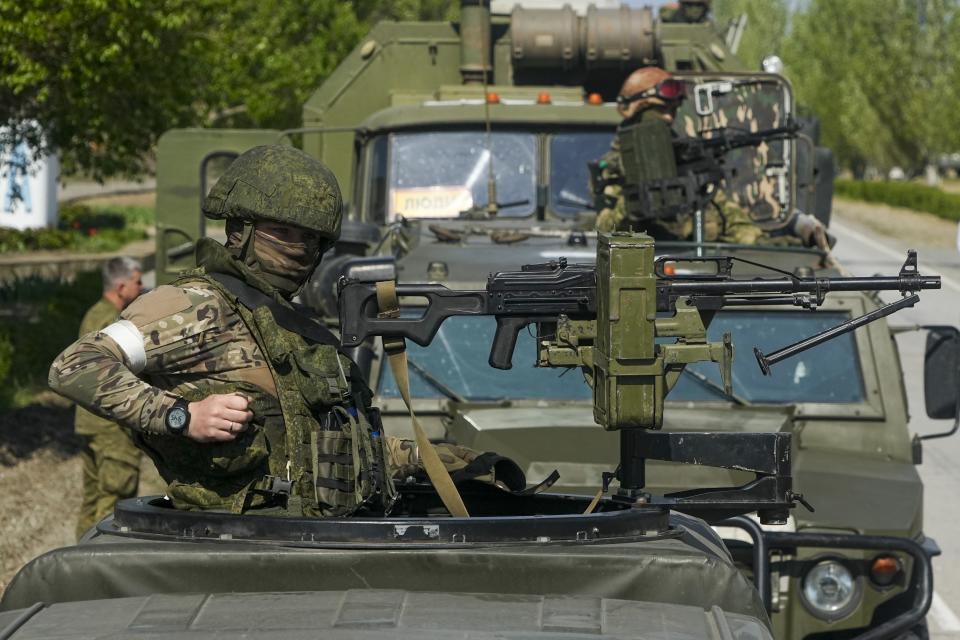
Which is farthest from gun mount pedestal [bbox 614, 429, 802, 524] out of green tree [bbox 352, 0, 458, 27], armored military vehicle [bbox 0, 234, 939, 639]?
green tree [bbox 352, 0, 458, 27]

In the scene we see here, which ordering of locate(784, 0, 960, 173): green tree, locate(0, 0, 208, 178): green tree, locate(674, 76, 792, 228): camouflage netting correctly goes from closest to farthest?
locate(674, 76, 792, 228): camouflage netting → locate(0, 0, 208, 178): green tree → locate(784, 0, 960, 173): green tree

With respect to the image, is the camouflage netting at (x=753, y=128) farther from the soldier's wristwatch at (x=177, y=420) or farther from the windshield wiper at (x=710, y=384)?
the soldier's wristwatch at (x=177, y=420)

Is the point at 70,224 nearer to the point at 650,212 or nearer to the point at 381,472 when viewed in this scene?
the point at 650,212

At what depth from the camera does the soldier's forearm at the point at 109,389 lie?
3432 mm

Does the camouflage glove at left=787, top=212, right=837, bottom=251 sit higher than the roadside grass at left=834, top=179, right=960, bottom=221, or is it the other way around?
the camouflage glove at left=787, top=212, right=837, bottom=251

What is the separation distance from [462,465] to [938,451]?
9386 millimetres

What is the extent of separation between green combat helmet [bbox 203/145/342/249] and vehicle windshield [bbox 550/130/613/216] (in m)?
4.87

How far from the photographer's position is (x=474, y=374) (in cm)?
661

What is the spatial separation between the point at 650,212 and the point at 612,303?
4378 mm

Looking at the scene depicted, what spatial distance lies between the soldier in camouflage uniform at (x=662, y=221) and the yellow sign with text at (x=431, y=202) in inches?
31.7

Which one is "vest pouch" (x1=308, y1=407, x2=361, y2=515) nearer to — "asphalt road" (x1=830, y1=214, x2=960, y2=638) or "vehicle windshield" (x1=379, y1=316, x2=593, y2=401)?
"vehicle windshield" (x1=379, y1=316, x2=593, y2=401)

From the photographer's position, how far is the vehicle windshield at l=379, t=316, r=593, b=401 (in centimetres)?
654

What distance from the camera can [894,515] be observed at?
5.59 m

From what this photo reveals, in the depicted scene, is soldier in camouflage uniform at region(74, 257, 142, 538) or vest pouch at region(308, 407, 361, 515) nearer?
vest pouch at region(308, 407, 361, 515)
